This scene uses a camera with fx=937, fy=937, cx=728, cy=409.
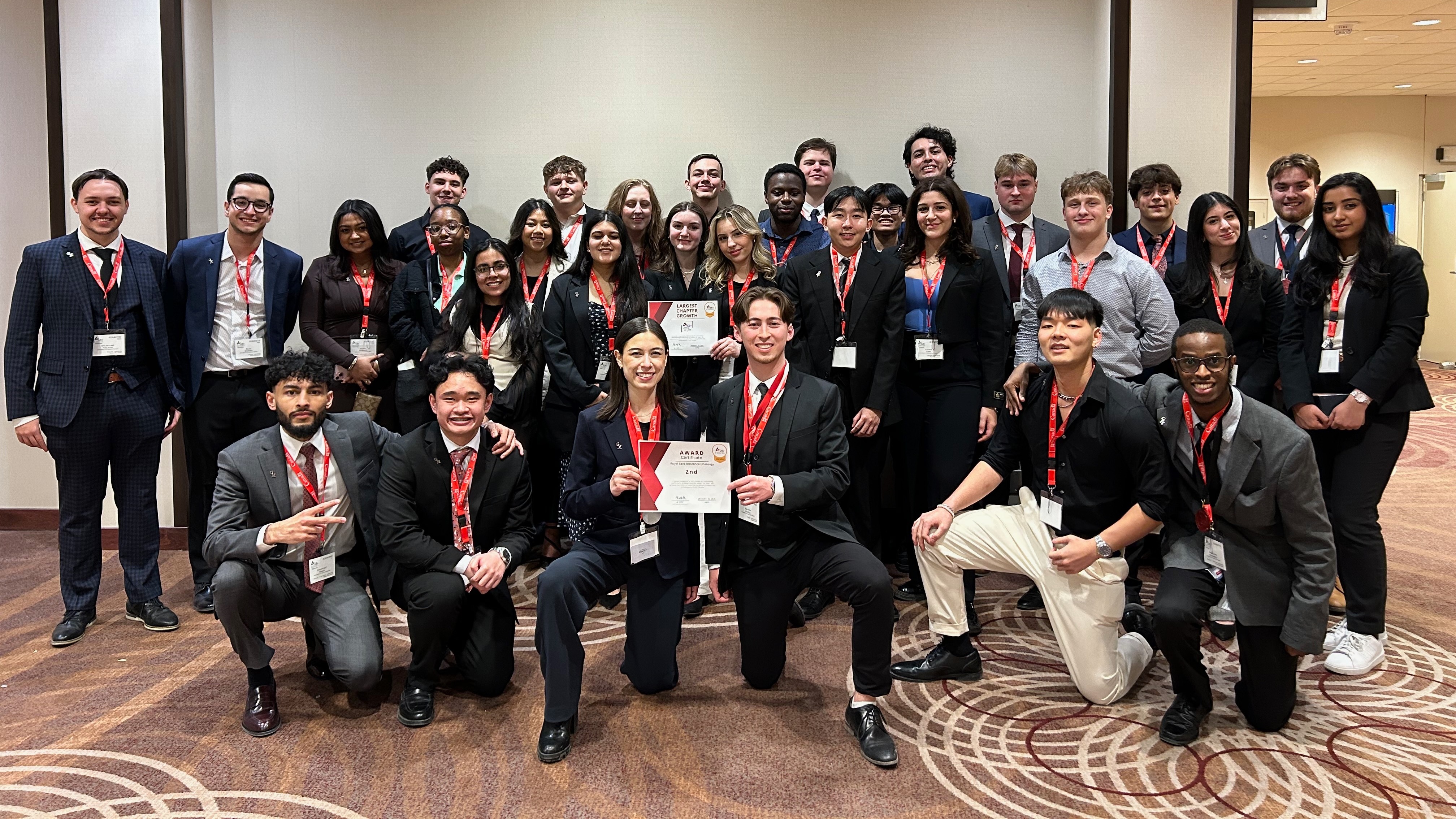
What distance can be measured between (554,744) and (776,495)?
941mm

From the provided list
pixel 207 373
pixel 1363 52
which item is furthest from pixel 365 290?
pixel 1363 52

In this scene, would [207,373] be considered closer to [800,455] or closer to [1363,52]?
[800,455]

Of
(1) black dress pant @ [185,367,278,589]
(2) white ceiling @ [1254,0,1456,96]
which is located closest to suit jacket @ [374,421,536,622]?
(1) black dress pant @ [185,367,278,589]

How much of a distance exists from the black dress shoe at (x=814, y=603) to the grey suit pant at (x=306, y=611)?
1615 mm

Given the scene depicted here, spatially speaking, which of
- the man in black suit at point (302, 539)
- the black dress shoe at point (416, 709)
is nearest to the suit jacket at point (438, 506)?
the man in black suit at point (302, 539)

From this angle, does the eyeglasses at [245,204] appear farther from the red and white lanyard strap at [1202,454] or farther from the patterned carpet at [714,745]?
the red and white lanyard strap at [1202,454]

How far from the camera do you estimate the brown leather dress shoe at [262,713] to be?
2791 mm

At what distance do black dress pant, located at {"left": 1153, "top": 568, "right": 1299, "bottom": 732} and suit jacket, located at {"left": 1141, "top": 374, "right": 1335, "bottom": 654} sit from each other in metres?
0.08

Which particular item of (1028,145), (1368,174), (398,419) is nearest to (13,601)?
(398,419)

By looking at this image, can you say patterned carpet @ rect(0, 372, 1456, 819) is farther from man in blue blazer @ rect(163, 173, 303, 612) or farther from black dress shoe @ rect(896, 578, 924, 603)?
man in blue blazer @ rect(163, 173, 303, 612)

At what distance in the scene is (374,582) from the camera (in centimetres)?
305

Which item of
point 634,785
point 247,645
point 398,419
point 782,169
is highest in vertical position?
point 782,169

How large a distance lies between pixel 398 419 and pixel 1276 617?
3568mm

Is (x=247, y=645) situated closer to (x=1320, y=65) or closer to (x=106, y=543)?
(x=106, y=543)
